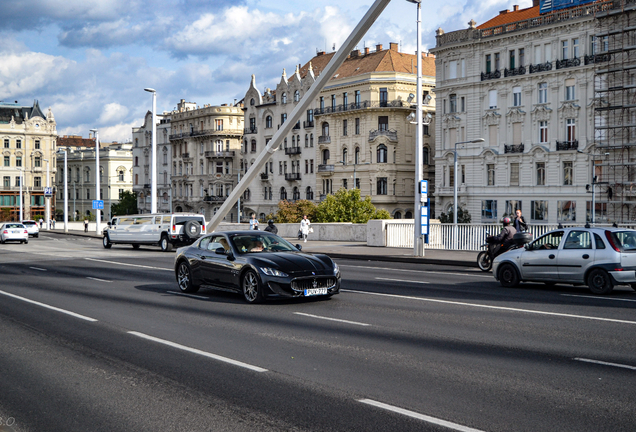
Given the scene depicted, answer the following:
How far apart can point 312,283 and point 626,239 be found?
6919mm

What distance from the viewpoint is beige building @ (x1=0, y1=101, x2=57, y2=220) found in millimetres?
124312

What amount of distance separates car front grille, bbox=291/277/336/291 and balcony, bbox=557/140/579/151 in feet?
165

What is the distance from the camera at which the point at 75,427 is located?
606 cm

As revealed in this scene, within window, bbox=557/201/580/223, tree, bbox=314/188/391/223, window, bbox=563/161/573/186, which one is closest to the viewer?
tree, bbox=314/188/391/223

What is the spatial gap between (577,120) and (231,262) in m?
50.8

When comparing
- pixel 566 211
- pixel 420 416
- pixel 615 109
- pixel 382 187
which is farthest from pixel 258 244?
pixel 382 187

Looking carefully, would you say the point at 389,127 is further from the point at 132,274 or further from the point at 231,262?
the point at 231,262

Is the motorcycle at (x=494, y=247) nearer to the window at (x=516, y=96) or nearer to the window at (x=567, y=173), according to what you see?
the window at (x=567, y=173)

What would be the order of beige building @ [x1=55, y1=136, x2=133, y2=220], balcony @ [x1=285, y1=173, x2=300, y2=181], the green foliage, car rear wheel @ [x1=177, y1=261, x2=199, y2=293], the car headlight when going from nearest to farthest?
1. the car headlight
2. car rear wheel @ [x1=177, y1=261, x2=199, y2=293]
3. the green foliage
4. balcony @ [x1=285, y1=173, x2=300, y2=181]
5. beige building @ [x1=55, y1=136, x2=133, y2=220]

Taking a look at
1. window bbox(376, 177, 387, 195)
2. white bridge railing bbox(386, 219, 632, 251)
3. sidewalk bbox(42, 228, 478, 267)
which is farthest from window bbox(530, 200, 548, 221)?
sidewalk bbox(42, 228, 478, 267)

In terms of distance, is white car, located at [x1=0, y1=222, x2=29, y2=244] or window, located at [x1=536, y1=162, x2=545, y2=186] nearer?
white car, located at [x1=0, y1=222, x2=29, y2=244]

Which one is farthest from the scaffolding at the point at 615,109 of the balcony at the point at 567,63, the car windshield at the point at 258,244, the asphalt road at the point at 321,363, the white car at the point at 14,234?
the car windshield at the point at 258,244

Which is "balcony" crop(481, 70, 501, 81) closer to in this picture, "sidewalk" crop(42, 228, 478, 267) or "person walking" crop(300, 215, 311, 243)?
"person walking" crop(300, 215, 311, 243)

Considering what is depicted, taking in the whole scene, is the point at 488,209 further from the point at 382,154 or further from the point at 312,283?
the point at 312,283
